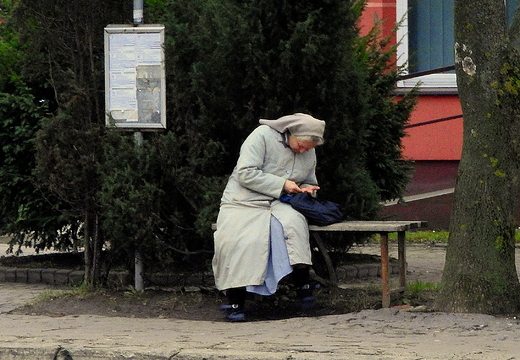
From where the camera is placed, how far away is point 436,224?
12.5m

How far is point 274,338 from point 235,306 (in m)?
0.87

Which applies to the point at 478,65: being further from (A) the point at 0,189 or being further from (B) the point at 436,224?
(B) the point at 436,224

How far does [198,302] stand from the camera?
764 centimetres

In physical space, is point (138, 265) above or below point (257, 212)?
below

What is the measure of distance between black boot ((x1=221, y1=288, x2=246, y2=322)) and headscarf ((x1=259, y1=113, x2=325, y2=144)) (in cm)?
111

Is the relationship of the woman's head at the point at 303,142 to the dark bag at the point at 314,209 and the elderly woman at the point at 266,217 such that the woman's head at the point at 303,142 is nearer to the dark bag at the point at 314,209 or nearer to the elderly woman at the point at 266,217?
the elderly woman at the point at 266,217

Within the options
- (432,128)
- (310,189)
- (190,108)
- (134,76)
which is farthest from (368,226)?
(432,128)

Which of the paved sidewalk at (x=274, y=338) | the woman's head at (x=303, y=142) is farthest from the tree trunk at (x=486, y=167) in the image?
the woman's head at (x=303, y=142)

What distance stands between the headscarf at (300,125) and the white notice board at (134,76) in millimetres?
1028

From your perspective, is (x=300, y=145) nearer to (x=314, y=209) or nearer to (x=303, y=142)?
(x=303, y=142)

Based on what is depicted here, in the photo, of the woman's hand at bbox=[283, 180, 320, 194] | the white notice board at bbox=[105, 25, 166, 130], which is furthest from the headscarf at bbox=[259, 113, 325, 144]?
the white notice board at bbox=[105, 25, 166, 130]

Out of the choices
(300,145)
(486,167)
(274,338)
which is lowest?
(274,338)

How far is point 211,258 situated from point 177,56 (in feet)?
4.90

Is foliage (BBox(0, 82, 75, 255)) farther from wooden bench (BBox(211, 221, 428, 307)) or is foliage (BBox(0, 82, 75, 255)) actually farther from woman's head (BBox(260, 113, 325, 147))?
woman's head (BBox(260, 113, 325, 147))
